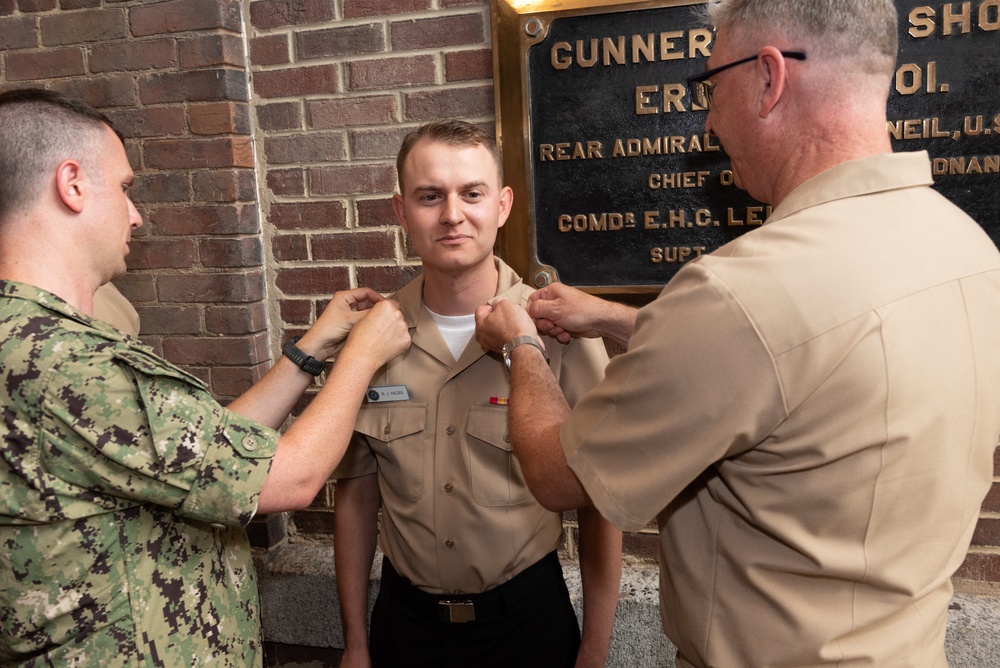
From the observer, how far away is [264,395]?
1.94 metres

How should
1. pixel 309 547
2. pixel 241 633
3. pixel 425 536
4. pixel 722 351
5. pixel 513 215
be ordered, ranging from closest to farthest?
1. pixel 722 351
2. pixel 241 633
3. pixel 425 536
4. pixel 513 215
5. pixel 309 547

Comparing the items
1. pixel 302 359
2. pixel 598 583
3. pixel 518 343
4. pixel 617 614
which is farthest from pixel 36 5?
pixel 617 614

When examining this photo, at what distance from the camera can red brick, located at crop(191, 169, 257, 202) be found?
8.41ft

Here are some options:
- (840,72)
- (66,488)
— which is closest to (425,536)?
(66,488)

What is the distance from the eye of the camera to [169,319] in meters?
2.70

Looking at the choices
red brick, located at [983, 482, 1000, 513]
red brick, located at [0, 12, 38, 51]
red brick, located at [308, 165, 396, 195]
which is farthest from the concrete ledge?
red brick, located at [0, 12, 38, 51]

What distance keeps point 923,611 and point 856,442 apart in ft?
1.20

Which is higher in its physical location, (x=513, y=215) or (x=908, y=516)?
(x=513, y=215)

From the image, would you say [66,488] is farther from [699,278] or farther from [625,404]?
[699,278]

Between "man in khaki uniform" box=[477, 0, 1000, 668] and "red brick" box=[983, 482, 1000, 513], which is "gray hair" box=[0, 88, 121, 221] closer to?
"man in khaki uniform" box=[477, 0, 1000, 668]

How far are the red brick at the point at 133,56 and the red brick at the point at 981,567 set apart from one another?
293 cm

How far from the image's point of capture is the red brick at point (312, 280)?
8.59ft

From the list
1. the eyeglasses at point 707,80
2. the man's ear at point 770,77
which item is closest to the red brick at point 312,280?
the eyeglasses at point 707,80

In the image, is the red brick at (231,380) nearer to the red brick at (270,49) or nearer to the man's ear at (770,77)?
the red brick at (270,49)
